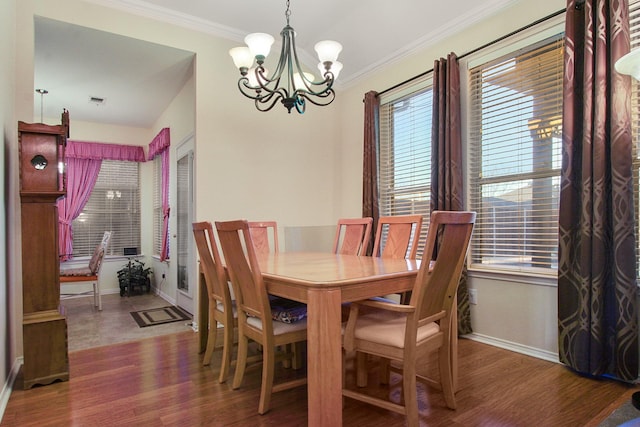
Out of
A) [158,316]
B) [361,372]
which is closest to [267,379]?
[361,372]

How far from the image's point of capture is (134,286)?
17.9ft

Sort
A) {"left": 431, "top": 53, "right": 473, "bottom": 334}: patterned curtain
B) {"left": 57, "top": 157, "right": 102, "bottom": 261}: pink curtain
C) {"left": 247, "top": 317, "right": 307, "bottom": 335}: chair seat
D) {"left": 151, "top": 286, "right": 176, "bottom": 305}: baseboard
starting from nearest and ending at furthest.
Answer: {"left": 247, "top": 317, "right": 307, "bottom": 335}: chair seat → {"left": 431, "top": 53, "right": 473, "bottom": 334}: patterned curtain → {"left": 151, "top": 286, "right": 176, "bottom": 305}: baseboard → {"left": 57, "top": 157, "right": 102, "bottom": 261}: pink curtain

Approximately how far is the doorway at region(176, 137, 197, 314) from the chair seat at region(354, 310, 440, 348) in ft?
8.30

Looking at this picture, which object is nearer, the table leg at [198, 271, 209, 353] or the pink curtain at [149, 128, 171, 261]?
the table leg at [198, 271, 209, 353]

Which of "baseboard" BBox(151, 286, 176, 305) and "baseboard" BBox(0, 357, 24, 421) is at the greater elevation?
"baseboard" BBox(0, 357, 24, 421)

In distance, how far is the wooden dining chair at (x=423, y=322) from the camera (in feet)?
5.40

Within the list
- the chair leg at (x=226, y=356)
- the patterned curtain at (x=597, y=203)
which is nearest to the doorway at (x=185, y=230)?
the chair leg at (x=226, y=356)

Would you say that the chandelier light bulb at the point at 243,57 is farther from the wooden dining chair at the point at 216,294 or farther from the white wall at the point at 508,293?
the white wall at the point at 508,293

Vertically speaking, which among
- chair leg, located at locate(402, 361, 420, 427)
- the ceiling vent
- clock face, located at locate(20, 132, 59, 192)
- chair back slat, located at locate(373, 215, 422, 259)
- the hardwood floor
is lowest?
the hardwood floor

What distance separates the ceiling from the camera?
3201 mm

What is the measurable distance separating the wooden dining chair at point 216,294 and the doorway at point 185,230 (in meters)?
1.43

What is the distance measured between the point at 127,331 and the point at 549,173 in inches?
152

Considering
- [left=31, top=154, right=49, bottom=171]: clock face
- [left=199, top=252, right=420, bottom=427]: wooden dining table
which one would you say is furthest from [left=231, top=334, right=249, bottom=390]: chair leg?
[left=31, top=154, right=49, bottom=171]: clock face

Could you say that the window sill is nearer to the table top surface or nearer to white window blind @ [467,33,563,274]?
white window blind @ [467,33,563,274]
